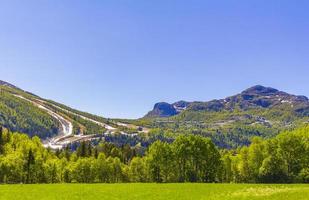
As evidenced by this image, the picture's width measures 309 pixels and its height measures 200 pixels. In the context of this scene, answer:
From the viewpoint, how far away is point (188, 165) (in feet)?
436

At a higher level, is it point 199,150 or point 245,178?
point 199,150

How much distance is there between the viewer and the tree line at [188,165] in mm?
116438

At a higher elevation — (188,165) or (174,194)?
(188,165)

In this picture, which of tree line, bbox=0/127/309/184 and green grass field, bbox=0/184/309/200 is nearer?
green grass field, bbox=0/184/309/200

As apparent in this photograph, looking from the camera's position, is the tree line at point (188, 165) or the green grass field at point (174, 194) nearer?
the green grass field at point (174, 194)

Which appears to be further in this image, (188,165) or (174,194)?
(188,165)

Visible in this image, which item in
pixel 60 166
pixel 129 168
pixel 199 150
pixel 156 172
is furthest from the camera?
pixel 129 168

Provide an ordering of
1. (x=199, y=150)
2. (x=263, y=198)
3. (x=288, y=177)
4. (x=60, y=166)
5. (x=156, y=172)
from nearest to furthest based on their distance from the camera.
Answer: (x=263, y=198)
(x=288, y=177)
(x=199, y=150)
(x=156, y=172)
(x=60, y=166)

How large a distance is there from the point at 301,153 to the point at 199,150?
106 ft

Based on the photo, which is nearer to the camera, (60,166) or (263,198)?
(263,198)

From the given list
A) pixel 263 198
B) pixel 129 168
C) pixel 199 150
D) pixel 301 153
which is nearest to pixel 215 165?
pixel 199 150

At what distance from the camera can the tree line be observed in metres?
116

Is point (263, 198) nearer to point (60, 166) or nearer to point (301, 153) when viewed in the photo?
point (301, 153)

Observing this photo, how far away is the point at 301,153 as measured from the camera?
378ft
